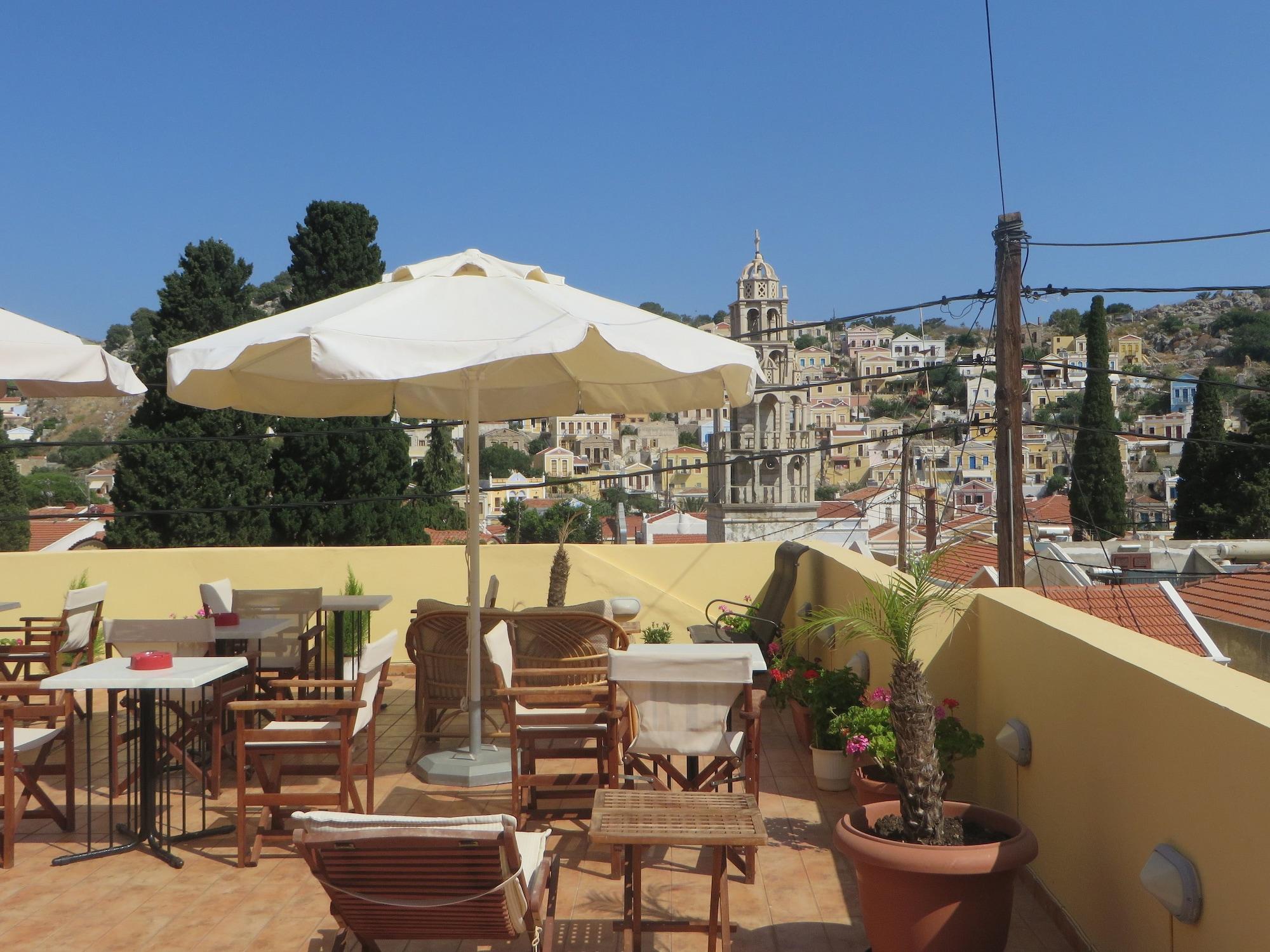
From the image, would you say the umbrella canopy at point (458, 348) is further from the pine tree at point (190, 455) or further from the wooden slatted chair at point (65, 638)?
the pine tree at point (190, 455)

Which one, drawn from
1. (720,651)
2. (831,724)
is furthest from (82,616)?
(831,724)

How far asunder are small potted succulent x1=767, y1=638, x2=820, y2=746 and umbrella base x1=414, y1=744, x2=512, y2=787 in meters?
1.36

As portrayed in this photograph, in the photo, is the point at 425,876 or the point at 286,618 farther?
the point at 286,618

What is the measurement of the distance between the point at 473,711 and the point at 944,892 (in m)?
2.57

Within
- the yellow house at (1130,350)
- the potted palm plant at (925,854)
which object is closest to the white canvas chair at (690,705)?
the potted palm plant at (925,854)

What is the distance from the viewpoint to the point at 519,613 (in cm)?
515

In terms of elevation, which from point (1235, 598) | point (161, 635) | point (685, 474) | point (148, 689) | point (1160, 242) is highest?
point (1160, 242)

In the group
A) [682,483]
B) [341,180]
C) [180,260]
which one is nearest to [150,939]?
[180,260]

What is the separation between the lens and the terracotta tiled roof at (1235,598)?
12099mm

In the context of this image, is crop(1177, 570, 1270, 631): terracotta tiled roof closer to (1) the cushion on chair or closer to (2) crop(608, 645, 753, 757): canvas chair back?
(2) crop(608, 645, 753, 757): canvas chair back

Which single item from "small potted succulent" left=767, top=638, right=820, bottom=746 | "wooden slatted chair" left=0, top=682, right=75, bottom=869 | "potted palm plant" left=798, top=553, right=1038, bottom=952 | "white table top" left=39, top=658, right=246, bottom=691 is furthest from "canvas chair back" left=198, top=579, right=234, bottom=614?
"potted palm plant" left=798, top=553, right=1038, bottom=952

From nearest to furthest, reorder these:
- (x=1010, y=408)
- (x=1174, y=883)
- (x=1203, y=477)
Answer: (x=1174, y=883)
(x=1010, y=408)
(x=1203, y=477)

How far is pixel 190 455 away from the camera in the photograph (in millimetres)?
16188

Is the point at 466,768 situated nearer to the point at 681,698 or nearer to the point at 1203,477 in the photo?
the point at 681,698
